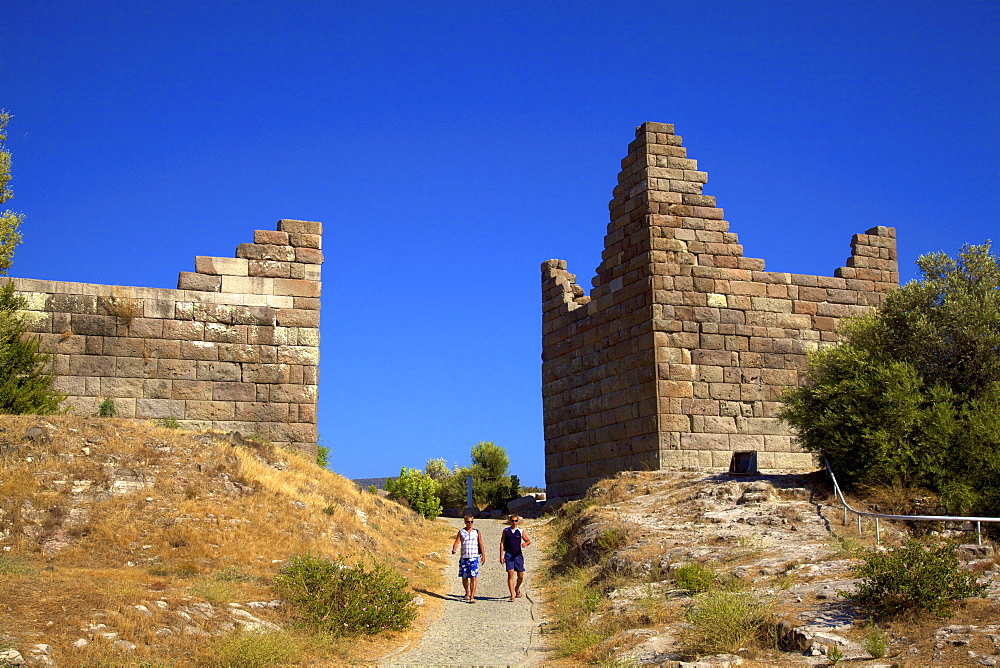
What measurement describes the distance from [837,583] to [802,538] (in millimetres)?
2413

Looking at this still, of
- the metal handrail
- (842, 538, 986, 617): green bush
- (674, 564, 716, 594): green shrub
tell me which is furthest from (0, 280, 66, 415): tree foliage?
(842, 538, 986, 617): green bush

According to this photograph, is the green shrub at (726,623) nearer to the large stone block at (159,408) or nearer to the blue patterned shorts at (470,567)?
the blue patterned shorts at (470,567)

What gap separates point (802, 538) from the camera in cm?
1205

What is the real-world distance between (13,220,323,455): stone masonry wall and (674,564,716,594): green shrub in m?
9.04

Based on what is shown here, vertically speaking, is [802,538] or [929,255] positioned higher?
[929,255]

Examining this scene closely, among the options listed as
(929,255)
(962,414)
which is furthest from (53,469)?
(929,255)

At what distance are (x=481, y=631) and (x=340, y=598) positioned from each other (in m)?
1.88

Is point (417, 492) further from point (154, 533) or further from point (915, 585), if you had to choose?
point (915, 585)

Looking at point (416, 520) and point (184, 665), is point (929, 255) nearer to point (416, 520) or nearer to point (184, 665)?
point (416, 520)

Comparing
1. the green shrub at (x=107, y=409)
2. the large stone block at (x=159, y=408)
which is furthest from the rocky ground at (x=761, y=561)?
the green shrub at (x=107, y=409)

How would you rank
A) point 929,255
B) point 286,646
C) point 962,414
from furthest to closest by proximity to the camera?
point 929,255 → point 962,414 → point 286,646

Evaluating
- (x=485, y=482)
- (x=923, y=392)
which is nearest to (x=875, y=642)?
(x=923, y=392)

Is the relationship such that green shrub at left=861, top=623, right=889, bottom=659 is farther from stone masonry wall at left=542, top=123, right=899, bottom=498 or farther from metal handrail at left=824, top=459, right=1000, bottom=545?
stone masonry wall at left=542, top=123, right=899, bottom=498

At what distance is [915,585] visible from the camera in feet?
27.9
